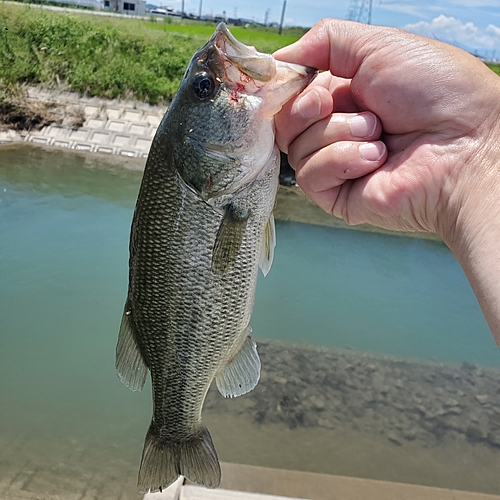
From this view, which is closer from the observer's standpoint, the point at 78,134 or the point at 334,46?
the point at 334,46

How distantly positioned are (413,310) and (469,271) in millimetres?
6774

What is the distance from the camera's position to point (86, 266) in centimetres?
766

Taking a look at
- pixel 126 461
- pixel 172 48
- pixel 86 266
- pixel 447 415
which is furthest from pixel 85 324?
pixel 172 48

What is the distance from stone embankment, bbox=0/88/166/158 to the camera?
1205 centimetres

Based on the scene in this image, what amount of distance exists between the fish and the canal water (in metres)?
2.93

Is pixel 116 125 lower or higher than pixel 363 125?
lower

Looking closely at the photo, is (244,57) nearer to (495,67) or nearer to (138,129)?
(138,129)

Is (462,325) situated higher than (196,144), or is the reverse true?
(196,144)

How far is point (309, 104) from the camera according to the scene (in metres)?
1.58

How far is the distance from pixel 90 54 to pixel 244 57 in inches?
601

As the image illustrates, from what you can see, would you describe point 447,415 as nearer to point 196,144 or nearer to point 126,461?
point 126,461

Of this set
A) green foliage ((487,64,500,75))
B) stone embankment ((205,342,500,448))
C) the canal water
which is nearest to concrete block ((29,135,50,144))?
the canal water

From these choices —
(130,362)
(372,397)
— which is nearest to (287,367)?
(372,397)

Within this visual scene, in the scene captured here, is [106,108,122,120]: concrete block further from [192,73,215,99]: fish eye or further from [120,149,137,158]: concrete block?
[192,73,215,99]: fish eye
